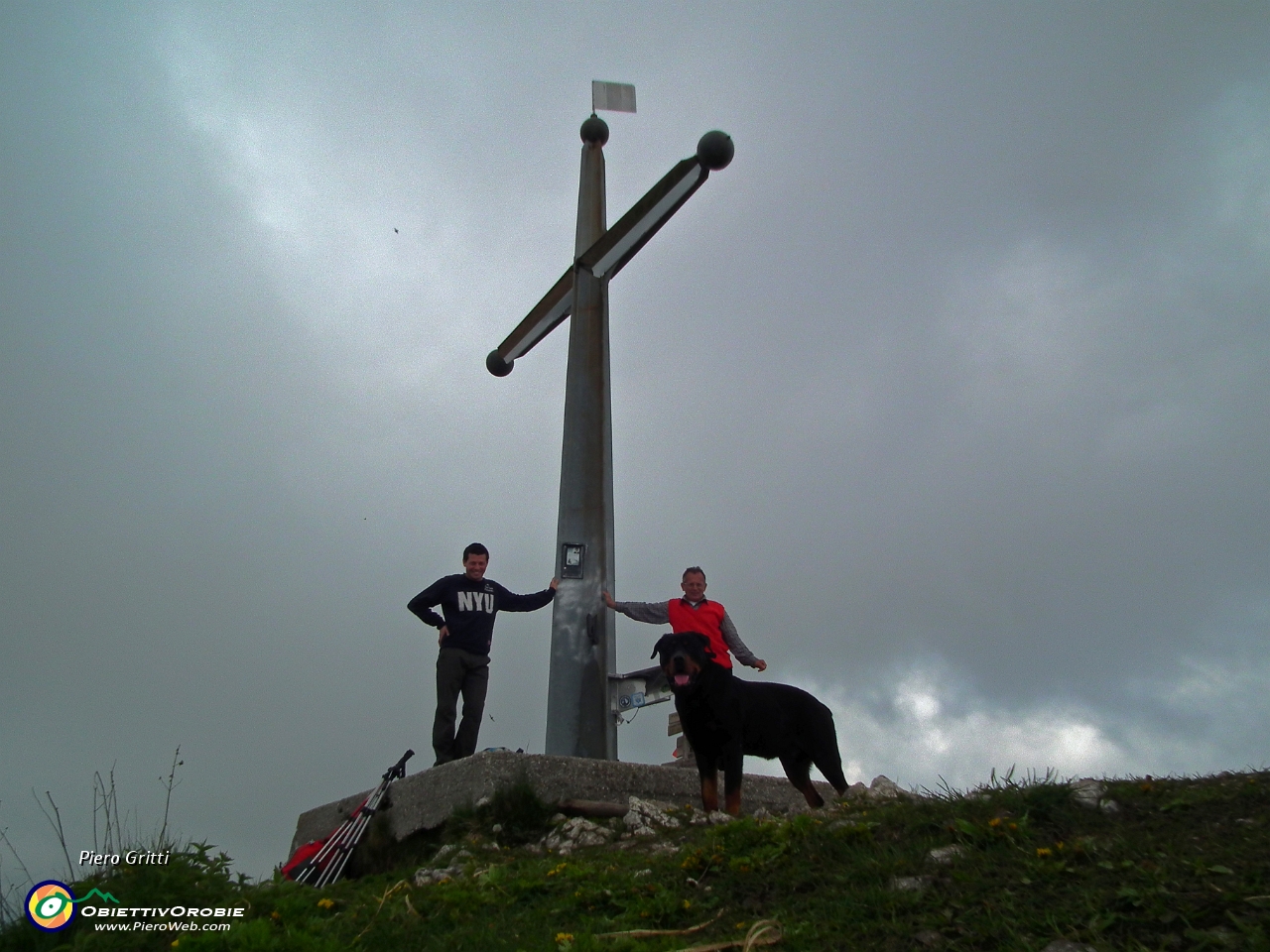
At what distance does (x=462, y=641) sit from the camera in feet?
22.4

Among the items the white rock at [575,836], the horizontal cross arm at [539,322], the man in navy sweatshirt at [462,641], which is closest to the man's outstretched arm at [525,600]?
the man in navy sweatshirt at [462,641]

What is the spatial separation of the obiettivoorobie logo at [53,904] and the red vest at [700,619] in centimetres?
380

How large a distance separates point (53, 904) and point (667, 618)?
4.32m

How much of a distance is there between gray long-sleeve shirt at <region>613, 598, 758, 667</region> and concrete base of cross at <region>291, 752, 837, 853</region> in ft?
2.78

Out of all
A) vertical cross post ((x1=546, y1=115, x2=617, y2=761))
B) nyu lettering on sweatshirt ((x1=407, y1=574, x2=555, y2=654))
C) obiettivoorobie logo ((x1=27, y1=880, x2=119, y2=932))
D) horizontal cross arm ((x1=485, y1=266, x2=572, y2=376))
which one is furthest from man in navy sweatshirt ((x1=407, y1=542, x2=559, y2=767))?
horizontal cross arm ((x1=485, y1=266, x2=572, y2=376))

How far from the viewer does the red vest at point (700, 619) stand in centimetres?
662

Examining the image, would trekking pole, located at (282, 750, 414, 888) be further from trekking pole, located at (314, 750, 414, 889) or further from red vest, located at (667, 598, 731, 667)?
red vest, located at (667, 598, 731, 667)

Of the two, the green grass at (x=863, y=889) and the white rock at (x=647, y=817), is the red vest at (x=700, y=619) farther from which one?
the green grass at (x=863, y=889)

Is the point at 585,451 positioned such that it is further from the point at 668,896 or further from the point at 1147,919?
the point at 1147,919

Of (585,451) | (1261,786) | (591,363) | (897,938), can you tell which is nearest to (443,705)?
(585,451)

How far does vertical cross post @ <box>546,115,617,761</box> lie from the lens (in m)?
7.18

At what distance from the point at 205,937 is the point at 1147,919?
3005 millimetres

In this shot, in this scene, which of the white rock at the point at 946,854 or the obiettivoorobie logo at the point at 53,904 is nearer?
the white rock at the point at 946,854

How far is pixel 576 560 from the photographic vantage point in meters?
7.67
